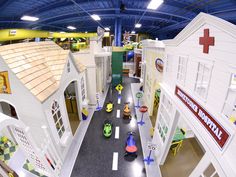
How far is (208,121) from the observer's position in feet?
11.4

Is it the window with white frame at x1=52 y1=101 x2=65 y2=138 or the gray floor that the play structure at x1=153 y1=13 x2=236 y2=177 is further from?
the window with white frame at x1=52 y1=101 x2=65 y2=138

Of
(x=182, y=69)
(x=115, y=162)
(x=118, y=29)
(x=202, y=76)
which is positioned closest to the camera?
(x=202, y=76)

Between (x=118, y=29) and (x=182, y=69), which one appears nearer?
(x=182, y=69)

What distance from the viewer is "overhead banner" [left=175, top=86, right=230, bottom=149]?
3.00 m

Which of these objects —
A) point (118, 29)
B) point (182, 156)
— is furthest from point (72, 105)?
point (118, 29)

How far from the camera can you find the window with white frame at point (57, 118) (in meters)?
6.38

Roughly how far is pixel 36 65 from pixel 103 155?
5.58 meters

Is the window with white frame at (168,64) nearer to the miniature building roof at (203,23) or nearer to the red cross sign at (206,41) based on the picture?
the miniature building roof at (203,23)

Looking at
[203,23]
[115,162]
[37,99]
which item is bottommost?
[115,162]

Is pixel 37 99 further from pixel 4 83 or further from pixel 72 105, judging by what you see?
pixel 72 105

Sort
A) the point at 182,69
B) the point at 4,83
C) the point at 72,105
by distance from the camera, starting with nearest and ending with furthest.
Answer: the point at 182,69 < the point at 4,83 < the point at 72,105

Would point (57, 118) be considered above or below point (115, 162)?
above

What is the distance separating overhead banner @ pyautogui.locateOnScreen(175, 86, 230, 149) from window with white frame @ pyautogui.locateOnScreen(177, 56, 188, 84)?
1.63 ft

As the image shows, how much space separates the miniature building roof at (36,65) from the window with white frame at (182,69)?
5141 millimetres
